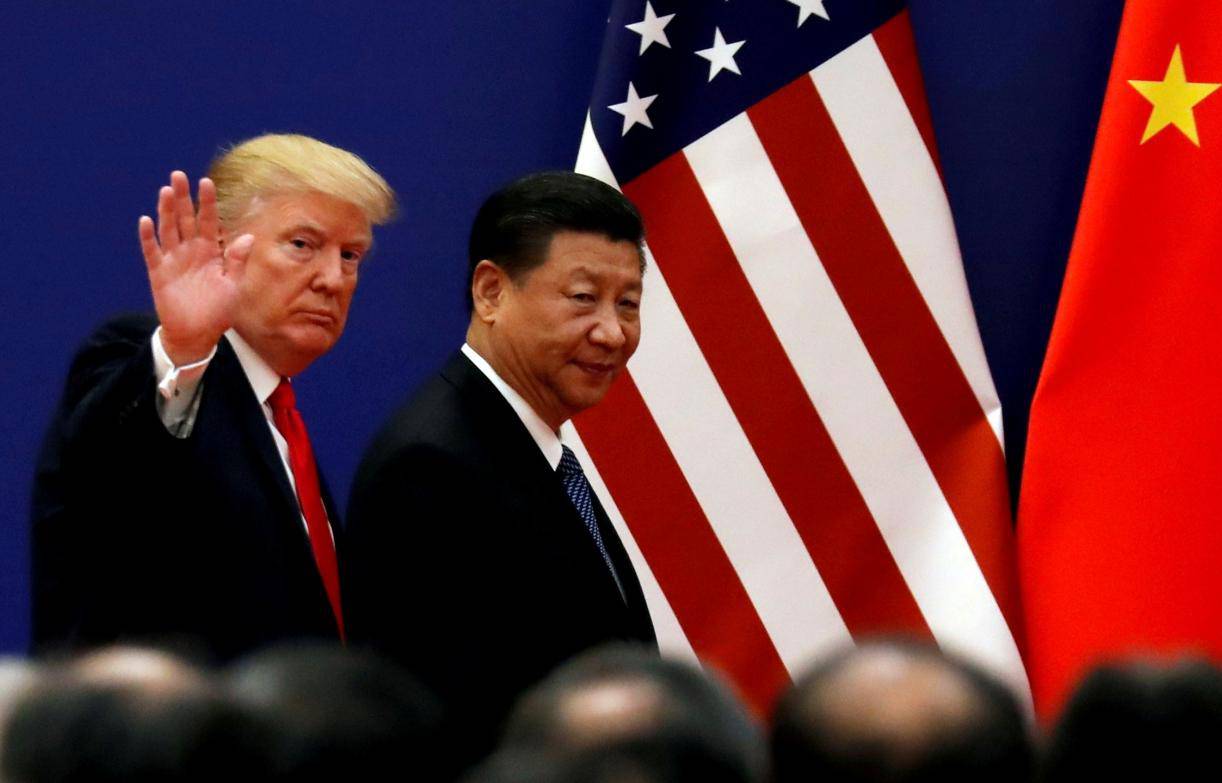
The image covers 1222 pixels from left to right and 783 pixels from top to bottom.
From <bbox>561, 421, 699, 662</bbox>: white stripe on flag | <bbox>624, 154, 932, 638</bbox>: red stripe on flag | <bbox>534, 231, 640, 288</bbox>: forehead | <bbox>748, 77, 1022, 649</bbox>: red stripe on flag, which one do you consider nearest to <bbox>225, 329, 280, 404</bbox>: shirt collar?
<bbox>534, 231, 640, 288</bbox>: forehead

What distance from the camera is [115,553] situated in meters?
1.94

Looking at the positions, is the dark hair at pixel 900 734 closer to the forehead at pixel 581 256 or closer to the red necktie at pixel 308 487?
the red necktie at pixel 308 487

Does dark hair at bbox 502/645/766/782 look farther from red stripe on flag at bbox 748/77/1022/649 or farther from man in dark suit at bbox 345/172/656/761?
red stripe on flag at bbox 748/77/1022/649

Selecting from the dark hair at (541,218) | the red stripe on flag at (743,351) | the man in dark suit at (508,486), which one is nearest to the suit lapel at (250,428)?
the man in dark suit at (508,486)

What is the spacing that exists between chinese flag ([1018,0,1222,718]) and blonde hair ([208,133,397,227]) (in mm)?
1040

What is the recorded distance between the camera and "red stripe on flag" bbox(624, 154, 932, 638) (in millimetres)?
2822

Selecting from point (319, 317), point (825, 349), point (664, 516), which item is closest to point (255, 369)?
point (319, 317)

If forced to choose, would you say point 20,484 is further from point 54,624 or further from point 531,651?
point 531,651

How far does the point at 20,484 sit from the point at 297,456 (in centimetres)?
97

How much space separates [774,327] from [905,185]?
0.29 metres

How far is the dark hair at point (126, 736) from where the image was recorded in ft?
2.68

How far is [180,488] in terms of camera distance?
196 centimetres

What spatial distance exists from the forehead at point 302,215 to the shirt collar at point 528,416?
0.84 ft

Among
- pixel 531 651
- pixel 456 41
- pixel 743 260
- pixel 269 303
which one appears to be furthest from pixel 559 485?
Answer: pixel 456 41
